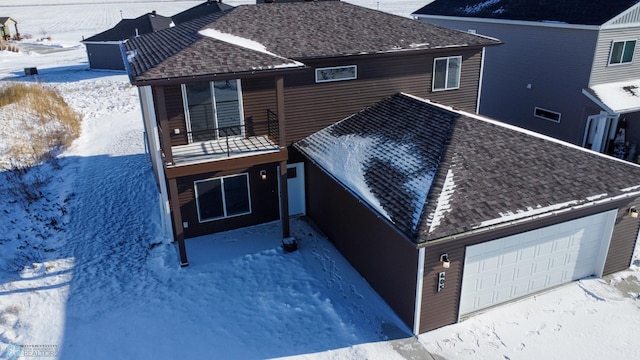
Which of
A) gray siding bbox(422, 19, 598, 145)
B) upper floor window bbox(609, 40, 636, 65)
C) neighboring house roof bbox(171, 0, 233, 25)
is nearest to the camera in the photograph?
upper floor window bbox(609, 40, 636, 65)

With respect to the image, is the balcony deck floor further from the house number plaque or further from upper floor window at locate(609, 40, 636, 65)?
upper floor window at locate(609, 40, 636, 65)

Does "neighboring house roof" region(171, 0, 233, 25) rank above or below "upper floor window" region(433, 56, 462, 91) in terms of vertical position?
above

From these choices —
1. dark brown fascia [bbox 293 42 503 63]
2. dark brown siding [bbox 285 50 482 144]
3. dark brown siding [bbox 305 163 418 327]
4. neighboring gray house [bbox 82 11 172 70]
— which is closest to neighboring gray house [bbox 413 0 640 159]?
dark brown siding [bbox 285 50 482 144]

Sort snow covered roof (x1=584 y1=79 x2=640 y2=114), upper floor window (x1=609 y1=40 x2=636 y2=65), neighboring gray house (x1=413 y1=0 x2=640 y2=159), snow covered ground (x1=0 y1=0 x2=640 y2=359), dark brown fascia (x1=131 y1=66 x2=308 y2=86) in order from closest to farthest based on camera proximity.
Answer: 1. snow covered ground (x1=0 y1=0 x2=640 y2=359)
2. dark brown fascia (x1=131 y1=66 x2=308 y2=86)
3. snow covered roof (x1=584 y1=79 x2=640 y2=114)
4. neighboring gray house (x1=413 y1=0 x2=640 y2=159)
5. upper floor window (x1=609 y1=40 x2=636 y2=65)

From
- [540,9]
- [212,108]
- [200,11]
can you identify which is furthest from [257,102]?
[200,11]

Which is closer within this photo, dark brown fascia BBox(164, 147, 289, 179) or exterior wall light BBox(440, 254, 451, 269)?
exterior wall light BBox(440, 254, 451, 269)

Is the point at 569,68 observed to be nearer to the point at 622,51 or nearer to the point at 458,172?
the point at 622,51
